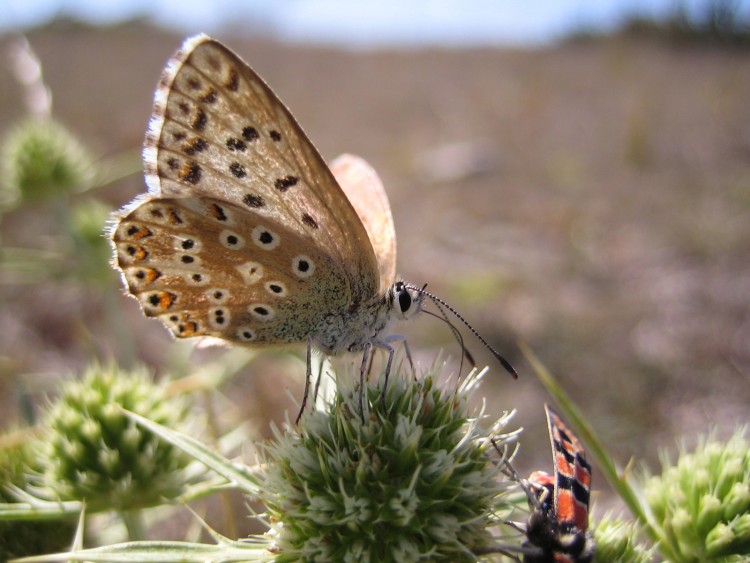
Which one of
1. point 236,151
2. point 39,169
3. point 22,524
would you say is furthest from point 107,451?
point 39,169

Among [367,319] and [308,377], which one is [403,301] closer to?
[367,319]

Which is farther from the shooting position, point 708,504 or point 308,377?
point 308,377

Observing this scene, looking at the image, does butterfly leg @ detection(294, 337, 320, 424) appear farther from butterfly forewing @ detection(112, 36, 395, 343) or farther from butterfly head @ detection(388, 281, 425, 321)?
butterfly head @ detection(388, 281, 425, 321)

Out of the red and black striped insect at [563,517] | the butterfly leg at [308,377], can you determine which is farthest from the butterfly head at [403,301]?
the red and black striped insect at [563,517]

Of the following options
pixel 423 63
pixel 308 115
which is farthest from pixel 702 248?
pixel 423 63

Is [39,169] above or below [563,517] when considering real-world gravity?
above

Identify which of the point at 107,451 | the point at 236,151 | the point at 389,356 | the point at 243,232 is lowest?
the point at 107,451

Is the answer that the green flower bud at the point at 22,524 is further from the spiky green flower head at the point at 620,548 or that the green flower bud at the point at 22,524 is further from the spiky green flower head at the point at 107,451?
the spiky green flower head at the point at 620,548
